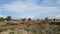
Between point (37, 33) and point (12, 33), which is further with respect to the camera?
point (37, 33)

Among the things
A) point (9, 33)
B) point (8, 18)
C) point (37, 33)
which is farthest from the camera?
point (8, 18)

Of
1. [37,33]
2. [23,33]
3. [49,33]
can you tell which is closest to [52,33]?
[49,33]

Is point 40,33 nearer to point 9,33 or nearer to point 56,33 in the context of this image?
point 56,33

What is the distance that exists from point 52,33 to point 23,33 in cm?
612

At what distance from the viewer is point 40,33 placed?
33.9 metres

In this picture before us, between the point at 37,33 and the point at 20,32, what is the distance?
12.2ft

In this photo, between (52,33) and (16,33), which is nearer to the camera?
(16,33)

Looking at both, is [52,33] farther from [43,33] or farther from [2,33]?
[2,33]

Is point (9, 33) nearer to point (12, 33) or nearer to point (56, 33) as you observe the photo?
point (12, 33)

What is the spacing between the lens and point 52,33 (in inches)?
1335

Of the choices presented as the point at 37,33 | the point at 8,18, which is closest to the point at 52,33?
the point at 37,33

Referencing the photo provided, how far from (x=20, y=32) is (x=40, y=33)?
4407 millimetres

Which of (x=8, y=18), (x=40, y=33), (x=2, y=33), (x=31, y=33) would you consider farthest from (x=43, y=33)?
(x=8, y=18)

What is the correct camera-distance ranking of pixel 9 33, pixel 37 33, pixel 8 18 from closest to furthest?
1. pixel 9 33
2. pixel 37 33
3. pixel 8 18
